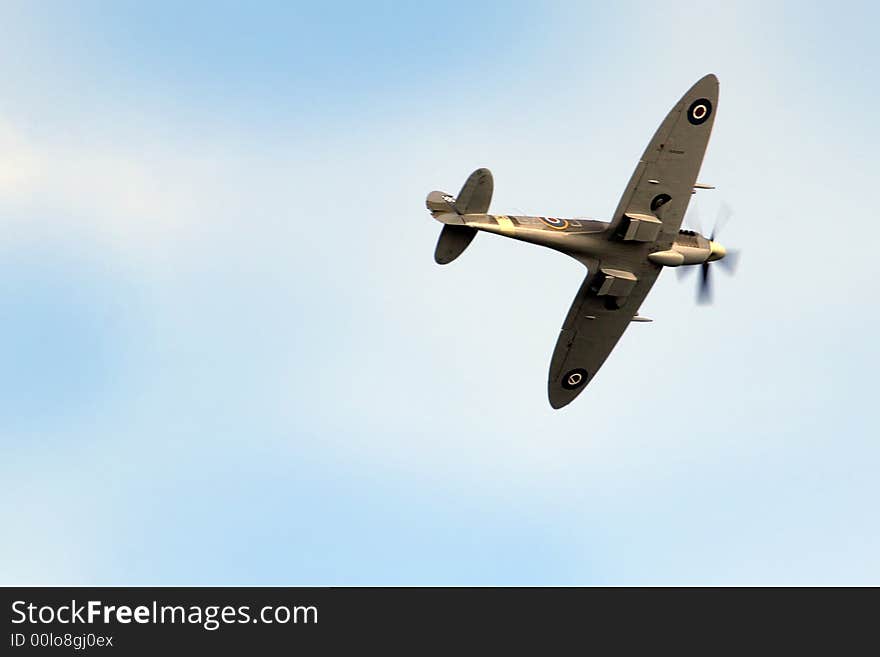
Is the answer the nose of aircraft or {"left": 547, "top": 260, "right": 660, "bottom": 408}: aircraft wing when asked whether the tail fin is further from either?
the nose of aircraft

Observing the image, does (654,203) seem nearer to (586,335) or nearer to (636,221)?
(636,221)

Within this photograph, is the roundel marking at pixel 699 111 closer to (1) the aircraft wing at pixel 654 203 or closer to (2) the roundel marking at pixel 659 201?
(1) the aircraft wing at pixel 654 203

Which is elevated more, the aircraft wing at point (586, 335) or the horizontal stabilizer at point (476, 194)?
the horizontal stabilizer at point (476, 194)

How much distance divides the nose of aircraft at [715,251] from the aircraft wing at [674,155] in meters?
2.90

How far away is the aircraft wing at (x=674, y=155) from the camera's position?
147 feet

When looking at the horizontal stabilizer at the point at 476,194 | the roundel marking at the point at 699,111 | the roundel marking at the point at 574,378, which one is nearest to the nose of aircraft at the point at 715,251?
the roundel marking at the point at 699,111

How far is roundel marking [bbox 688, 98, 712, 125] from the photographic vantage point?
147ft

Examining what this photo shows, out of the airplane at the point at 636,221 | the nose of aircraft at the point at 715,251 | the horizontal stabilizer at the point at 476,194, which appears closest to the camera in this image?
the horizontal stabilizer at the point at 476,194
